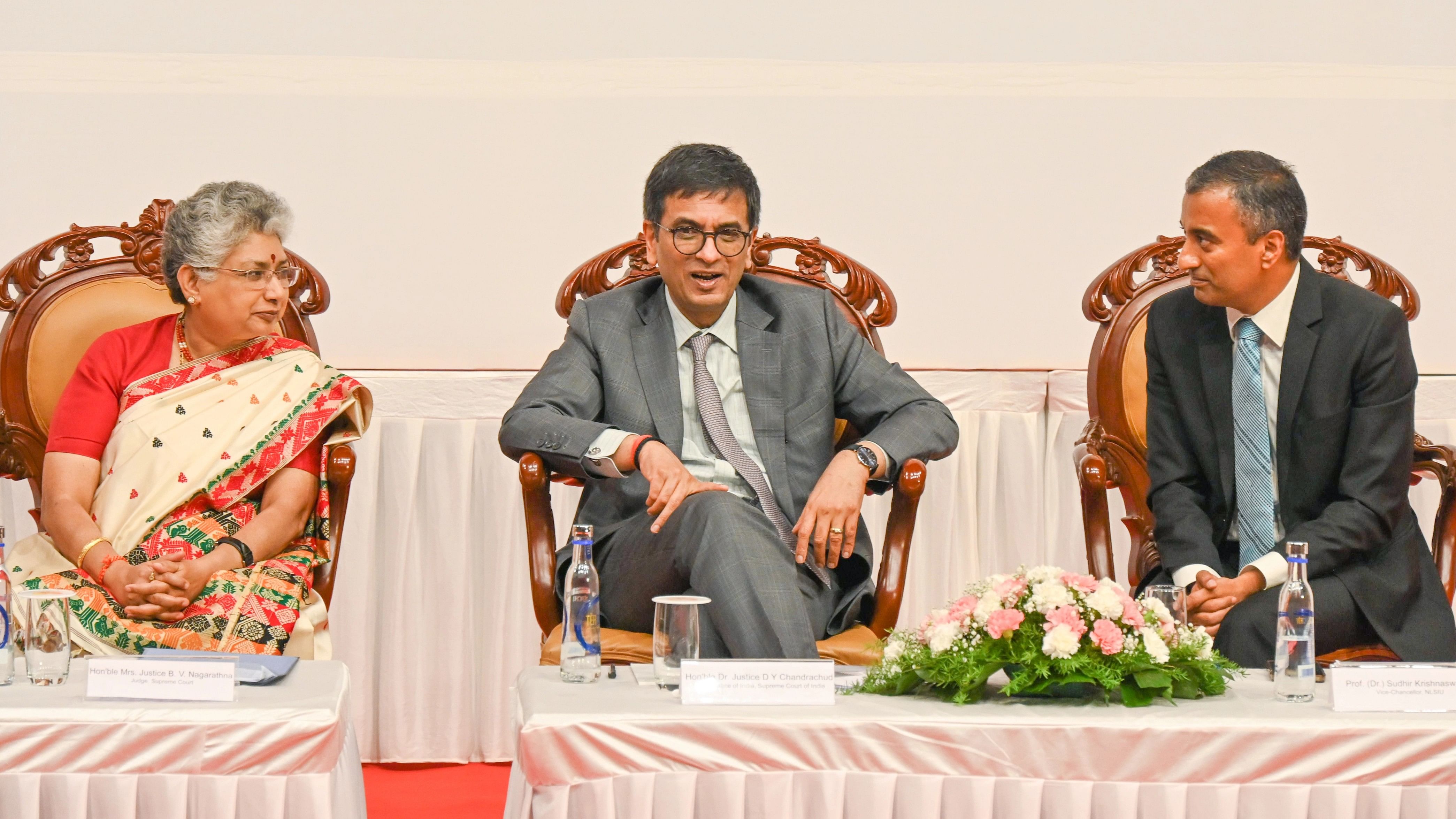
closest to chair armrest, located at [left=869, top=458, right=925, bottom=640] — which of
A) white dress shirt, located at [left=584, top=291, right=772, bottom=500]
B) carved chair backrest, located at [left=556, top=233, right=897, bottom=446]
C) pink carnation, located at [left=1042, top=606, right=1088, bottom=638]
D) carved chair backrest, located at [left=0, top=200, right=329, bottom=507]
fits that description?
white dress shirt, located at [left=584, top=291, right=772, bottom=500]

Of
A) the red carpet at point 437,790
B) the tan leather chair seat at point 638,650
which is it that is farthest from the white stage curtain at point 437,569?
the tan leather chair seat at point 638,650

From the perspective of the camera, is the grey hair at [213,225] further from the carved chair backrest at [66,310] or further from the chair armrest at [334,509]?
the chair armrest at [334,509]

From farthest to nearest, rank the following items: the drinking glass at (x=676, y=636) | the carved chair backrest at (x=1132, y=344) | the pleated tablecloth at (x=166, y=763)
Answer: the carved chair backrest at (x=1132, y=344) → the drinking glass at (x=676, y=636) → the pleated tablecloth at (x=166, y=763)

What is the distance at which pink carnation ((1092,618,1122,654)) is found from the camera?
158 centimetres

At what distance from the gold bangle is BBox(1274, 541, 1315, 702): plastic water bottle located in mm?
1810

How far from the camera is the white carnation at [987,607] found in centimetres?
163

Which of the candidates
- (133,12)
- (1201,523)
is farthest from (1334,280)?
(133,12)

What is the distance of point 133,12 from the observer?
3799 mm

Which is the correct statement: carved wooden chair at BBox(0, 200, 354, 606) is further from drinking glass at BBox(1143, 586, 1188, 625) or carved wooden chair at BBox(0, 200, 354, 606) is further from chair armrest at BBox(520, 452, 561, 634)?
drinking glass at BBox(1143, 586, 1188, 625)

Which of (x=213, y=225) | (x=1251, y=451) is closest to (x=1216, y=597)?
(x=1251, y=451)

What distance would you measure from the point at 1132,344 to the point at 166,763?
1981 mm

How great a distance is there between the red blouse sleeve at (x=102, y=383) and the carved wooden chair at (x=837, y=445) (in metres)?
0.74

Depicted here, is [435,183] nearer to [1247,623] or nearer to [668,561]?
[668,561]

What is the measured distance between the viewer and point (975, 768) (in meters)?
1.51
